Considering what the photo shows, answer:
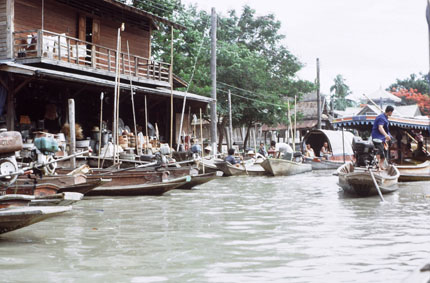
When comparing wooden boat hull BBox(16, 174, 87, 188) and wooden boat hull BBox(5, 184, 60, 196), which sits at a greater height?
wooden boat hull BBox(16, 174, 87, 188)

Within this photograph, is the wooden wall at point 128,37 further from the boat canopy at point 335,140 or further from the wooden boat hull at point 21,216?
the wooden boat hull at point 21,216

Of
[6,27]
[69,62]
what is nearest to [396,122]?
[69,62]

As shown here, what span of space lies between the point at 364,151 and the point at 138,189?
4.79m

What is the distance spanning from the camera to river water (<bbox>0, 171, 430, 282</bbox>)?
4328 millimetres

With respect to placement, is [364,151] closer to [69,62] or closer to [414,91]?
[69,62]

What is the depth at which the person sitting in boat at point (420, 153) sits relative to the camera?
15328mm

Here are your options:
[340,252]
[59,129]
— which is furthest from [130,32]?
[340,252]

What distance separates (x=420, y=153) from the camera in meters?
15.4

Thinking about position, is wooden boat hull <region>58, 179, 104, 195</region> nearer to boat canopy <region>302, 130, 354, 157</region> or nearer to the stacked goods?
the stacked goods

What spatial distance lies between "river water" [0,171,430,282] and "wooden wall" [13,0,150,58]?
825 centimetres

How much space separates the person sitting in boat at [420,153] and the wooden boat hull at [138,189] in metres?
7.86

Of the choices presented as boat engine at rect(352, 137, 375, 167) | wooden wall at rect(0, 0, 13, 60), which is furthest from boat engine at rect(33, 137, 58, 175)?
wooden wall at rect(0, 0, 13, 60)

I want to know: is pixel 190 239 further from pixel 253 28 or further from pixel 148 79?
pixel 253 28

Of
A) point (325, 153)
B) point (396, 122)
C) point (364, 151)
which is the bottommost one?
point (325, 153)
